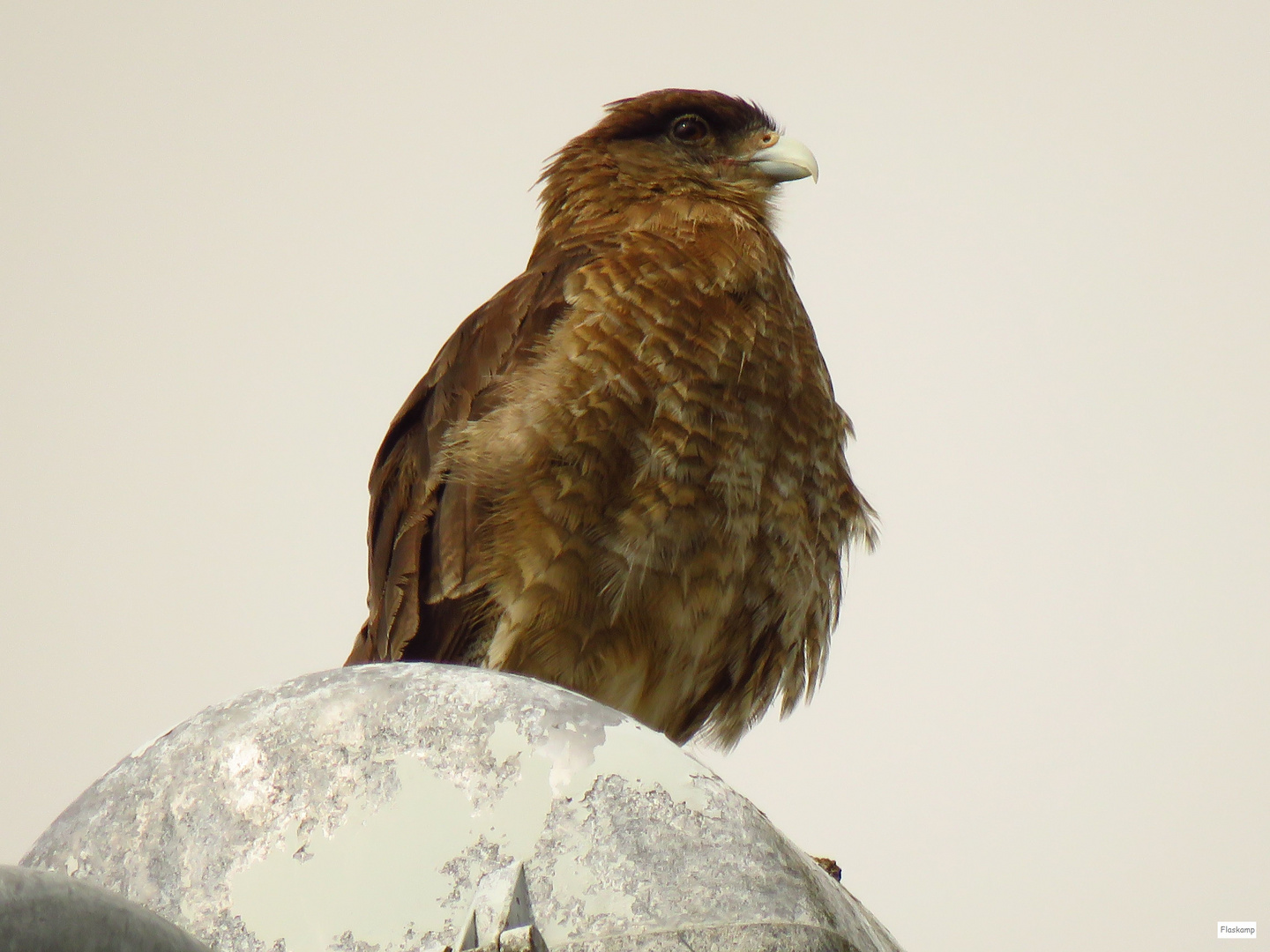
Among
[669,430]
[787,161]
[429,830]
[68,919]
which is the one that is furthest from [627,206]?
[68,919]

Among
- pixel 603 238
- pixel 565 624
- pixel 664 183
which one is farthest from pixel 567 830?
pixel 664 183

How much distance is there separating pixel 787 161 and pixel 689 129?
24 cm

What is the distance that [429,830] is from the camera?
4.11 ft

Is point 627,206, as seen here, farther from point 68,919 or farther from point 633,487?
point 68,919

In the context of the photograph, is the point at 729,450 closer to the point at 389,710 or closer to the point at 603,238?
the point at 603,238

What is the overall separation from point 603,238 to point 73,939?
2055 millimetres

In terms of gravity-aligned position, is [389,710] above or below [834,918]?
above

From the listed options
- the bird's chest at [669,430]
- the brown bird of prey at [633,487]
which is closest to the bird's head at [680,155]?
the brown bird of prey at [633,487]

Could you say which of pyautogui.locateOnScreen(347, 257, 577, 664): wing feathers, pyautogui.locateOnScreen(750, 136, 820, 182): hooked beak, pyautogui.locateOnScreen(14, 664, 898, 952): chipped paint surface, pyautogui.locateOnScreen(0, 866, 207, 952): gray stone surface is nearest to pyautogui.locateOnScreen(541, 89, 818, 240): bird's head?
pyautogui.locateOnScreen(750, 136, 820, 182): hooked beak

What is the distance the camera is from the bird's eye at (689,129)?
9.97ft

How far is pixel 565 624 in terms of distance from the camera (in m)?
2.34

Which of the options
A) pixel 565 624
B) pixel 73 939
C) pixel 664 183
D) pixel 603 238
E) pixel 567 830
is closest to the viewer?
pixel 73 939

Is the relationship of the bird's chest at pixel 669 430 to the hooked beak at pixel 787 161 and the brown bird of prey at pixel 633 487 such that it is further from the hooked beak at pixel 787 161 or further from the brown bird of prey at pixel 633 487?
the hooked beak at pixel 787 161

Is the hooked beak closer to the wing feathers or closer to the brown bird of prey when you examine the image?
the brown bird of prey
